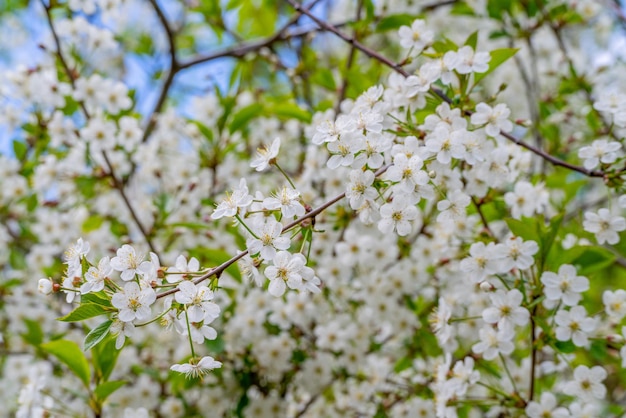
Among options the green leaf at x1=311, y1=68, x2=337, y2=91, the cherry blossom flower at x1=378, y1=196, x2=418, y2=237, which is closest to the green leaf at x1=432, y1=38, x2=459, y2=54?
the cherry blossom flower at x1=378, y1=196, x2=418, y2=237

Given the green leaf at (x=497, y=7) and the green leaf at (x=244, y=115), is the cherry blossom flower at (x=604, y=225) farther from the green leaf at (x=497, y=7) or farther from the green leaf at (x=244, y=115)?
the green leaf at (x=497, y=7)

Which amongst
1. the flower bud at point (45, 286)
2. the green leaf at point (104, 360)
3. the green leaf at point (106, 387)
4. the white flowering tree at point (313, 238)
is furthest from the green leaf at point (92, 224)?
the flower bud at point (45, 286)

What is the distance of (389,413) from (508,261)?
1.02 m

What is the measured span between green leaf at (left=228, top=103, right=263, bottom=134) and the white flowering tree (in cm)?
1

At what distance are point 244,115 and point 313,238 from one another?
0.52 meters

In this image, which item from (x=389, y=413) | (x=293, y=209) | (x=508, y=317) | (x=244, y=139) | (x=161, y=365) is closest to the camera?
(x=293, y=209)

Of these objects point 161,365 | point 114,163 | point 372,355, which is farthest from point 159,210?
point 372,355

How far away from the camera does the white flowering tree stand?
1.29 m

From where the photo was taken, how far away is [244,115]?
229 cm

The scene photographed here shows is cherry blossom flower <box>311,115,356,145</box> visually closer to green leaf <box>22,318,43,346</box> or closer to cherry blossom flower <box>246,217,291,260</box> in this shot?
cherry blossom flower <box>246,217,291,260</box>

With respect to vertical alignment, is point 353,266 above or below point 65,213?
below

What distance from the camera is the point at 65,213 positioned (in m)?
2.81

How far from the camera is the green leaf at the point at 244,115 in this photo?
2.27 m

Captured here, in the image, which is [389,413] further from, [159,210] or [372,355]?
[159,210]
